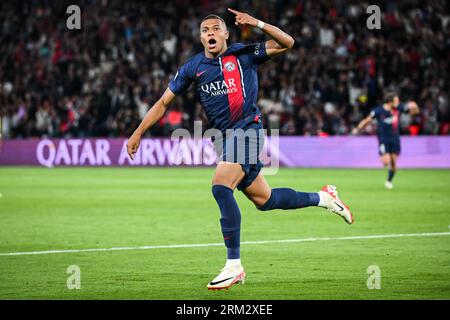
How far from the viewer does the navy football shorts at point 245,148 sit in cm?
855

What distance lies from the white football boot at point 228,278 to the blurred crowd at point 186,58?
21.4 metres

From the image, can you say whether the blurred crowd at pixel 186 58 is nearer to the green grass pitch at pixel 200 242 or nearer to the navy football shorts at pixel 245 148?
the green grass pitch at pixel 200 242

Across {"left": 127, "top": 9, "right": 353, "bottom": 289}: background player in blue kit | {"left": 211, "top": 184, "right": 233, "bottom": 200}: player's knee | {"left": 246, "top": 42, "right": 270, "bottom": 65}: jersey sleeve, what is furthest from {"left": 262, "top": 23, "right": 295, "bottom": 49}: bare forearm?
{"left": 211, "top": 184, "right": 233, "bottom": 200}: player's knee

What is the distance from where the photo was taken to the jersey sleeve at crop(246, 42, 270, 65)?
869 cm

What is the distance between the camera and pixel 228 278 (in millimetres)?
8086

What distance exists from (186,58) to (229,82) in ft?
75.9

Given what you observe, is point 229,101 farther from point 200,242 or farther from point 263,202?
point 200,242

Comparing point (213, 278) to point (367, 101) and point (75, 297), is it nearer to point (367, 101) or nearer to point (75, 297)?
point (75, 297)

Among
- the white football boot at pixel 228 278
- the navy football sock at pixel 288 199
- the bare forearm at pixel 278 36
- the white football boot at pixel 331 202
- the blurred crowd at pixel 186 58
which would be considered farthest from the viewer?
the blurred crowd at pixel 186 58

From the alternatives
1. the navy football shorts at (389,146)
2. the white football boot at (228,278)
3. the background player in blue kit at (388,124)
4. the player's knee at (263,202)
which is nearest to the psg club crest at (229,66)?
the player's knee at (263,202)

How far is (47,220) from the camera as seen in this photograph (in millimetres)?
14336

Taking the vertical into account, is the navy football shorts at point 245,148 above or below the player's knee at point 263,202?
above

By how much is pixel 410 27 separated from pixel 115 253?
22.5 meters

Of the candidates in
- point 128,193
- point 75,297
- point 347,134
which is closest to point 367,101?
point 347,134
